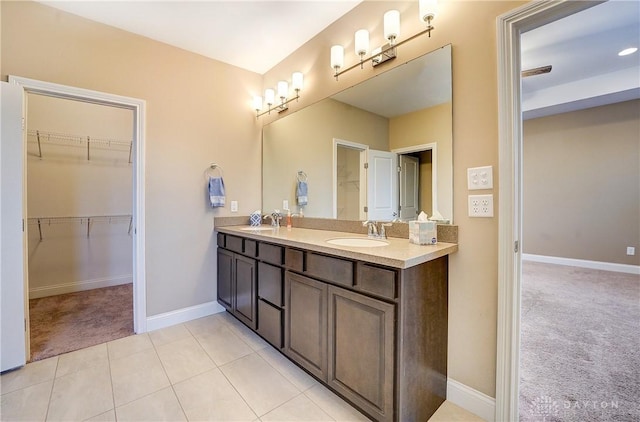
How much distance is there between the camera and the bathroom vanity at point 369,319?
47.0 inches

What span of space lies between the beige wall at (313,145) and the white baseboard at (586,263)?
184 inches

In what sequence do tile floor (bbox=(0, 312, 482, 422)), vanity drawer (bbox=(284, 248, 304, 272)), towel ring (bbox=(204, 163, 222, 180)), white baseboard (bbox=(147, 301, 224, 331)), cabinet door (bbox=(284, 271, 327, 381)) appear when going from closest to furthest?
1. tile floor (bbox=(0, 312, 482, 422))
2. cabinet door (bbox=(284, 271, 327, 381))
3. vanity drawer (bbox=(284, 248, 304, 272))
4. white baseboard (bbox=(147, 301, 224, 331))
5. towel ring (bbox=(204, 163, 222, 180))

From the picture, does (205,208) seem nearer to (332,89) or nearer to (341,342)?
(332,89)

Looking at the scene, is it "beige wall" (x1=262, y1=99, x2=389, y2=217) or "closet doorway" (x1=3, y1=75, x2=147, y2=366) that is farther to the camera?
"beige wall" (x1=262, y1=99, x2=389, y2=217)

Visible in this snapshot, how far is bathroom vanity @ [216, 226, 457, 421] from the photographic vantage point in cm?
119

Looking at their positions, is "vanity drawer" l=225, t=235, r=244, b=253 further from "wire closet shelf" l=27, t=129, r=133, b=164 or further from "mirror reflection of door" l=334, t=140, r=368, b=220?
"wire closet shelf" l=27, t=129, r=133, b=164

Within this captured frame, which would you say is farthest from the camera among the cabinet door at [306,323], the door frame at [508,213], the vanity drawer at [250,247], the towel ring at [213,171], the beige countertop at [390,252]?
the towel ring at [213,171]

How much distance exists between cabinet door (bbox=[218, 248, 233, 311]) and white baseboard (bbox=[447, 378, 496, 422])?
1831mm

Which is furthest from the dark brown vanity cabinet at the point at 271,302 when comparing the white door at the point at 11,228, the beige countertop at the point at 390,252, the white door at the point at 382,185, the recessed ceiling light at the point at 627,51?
the recessed ceiling light at the point at 627,51

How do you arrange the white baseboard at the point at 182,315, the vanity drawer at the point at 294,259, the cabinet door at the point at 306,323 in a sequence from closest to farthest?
the cabinet door at the point at 306,323 < the vanity drawer at the point at 294,259 < the white baseboard at the point at 182,315

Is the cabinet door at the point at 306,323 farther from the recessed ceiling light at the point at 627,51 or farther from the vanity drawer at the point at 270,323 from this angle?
the recessed ceiling light at the point at 627,51

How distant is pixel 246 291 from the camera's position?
2201 millimetres

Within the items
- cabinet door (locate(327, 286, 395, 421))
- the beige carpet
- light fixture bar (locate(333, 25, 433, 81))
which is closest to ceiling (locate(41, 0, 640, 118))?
light fixture bar (locate(333, 25, 433, 81))

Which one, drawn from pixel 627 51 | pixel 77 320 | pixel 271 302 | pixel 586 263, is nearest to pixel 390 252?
pixel 271 302
